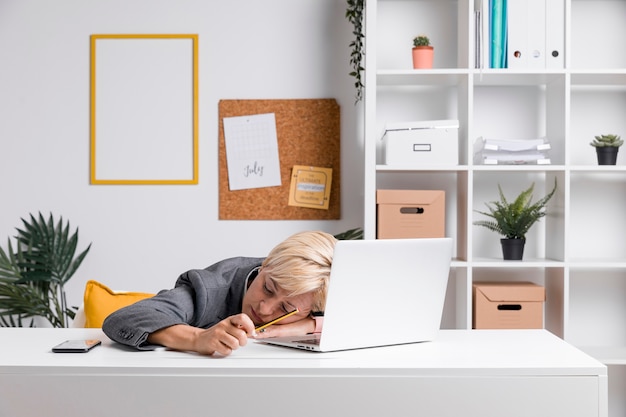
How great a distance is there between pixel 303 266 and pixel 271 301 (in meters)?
0.14

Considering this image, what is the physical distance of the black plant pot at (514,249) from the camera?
302 cm

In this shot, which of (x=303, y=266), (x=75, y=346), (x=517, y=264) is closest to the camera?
(x=75, y=346)

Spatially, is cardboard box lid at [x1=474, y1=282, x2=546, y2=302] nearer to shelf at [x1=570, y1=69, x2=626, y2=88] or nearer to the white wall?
the white wall

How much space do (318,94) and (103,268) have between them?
1.23 metres

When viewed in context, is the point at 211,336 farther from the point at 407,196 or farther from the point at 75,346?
the point at 407,196

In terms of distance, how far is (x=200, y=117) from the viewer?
10.9 ft

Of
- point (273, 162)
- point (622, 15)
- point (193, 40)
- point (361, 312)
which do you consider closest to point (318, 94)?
point (273, 162)

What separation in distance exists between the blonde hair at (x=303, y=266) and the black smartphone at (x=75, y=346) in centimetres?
42

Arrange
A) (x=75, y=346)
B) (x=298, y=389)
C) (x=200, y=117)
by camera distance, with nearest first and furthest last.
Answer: (x=298, y=389)
(x=75, y=346)
(x=200, y=117)

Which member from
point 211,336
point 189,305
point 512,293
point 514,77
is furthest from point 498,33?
point 211,336

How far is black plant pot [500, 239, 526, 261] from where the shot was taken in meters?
3.02

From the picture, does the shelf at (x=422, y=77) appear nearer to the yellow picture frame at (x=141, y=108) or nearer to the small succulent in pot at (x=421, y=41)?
the small succulent in pot at (x=421, y=41)

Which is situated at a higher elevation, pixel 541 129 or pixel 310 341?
pixel 541 129

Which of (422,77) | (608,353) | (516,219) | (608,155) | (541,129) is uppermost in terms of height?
(422,77)
